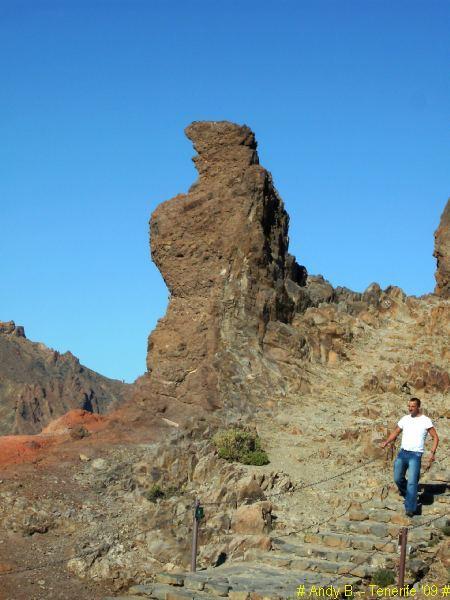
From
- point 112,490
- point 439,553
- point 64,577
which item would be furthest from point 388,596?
point 112,490

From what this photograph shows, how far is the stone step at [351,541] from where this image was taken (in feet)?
45.2

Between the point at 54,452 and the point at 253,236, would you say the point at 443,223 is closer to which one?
the point at 253,236

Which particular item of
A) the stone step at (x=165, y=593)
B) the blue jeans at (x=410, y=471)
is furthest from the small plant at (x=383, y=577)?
the stone step at (x=165, y=593)

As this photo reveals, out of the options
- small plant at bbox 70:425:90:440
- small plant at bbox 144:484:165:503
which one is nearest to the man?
small plant at bbox 144:484:165:503

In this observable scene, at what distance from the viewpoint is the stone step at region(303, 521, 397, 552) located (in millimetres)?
13782

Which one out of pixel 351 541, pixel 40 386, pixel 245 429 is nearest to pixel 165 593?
pixel 351 541

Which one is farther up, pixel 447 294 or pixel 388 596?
pixel 447 294

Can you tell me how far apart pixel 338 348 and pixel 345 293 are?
424cm

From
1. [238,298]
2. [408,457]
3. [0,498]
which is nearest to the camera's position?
[408,457]

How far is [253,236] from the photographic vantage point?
2570 cm

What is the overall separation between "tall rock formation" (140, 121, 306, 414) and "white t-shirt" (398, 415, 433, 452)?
9.20 metres

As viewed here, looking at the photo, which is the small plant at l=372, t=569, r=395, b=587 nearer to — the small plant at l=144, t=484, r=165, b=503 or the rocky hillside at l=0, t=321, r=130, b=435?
the small plant at l=144, t=484, r=165, b=503

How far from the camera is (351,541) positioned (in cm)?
1423

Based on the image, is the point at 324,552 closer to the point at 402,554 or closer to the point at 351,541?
the point at 351,541
